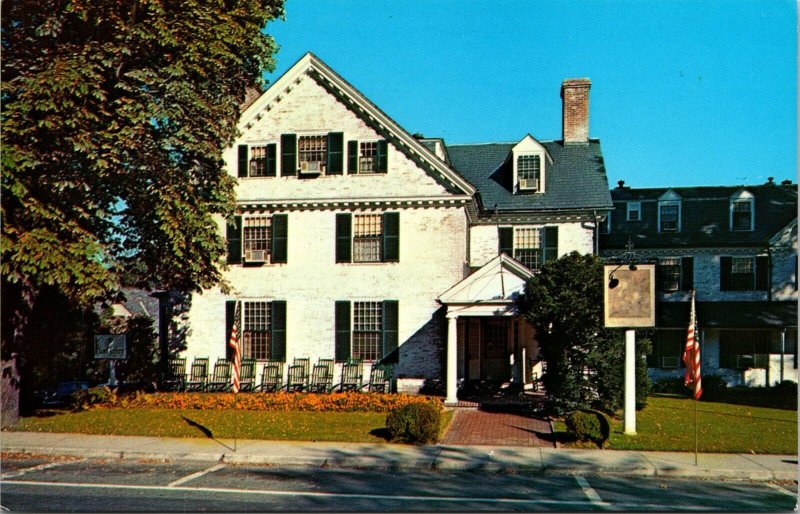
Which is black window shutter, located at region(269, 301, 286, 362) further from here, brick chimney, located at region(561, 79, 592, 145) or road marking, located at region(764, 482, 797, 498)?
road marking, located at region(764, 482, 797, 498)

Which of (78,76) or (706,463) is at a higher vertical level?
(78,76)

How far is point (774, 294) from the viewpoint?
28719mm

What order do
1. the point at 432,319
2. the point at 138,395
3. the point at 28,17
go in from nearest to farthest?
the point at 28,17 < the point at 138,395 < the point at 432,319

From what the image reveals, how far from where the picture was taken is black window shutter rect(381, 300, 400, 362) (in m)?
22.6

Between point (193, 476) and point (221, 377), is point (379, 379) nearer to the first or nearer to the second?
point (221, 377)

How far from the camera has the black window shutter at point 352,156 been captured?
23.0 m

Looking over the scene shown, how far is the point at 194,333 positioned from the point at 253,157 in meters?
6.55

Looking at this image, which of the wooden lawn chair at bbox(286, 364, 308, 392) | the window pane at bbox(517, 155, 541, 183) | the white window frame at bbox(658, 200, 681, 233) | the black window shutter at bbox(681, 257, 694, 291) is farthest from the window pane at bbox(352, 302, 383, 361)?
the white window frame at bbox(658, 200, 681, 233)

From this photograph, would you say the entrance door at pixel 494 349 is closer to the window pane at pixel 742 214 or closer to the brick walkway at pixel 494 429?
the brick walkway at pixel 494 429

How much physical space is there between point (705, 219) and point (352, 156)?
17175 mm

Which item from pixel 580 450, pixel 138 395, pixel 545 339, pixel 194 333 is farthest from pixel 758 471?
pixel 194 333

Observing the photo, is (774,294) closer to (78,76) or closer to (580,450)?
(580,450)

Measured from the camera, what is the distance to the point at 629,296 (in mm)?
15547

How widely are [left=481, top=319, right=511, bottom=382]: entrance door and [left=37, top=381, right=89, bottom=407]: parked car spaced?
13417 mm
